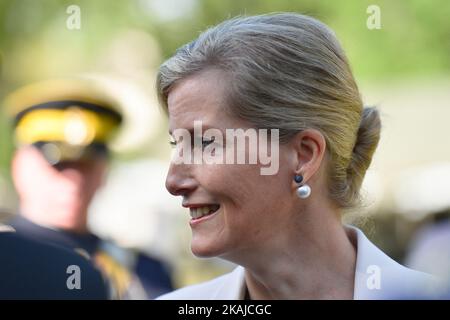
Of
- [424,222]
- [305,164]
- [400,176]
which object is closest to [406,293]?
[305,164]

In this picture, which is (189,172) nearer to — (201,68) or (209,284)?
(201,68)

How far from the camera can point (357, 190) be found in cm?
280

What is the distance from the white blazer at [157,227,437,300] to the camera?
2588 mm

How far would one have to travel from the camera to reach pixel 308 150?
8.64 ft

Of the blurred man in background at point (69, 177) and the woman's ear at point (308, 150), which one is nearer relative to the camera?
the woman's ear at point (308, 150)

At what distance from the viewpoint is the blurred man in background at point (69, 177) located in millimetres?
4746

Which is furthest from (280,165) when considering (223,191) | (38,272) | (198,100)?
(38,272)

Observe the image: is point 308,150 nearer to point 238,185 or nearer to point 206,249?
point 238,185

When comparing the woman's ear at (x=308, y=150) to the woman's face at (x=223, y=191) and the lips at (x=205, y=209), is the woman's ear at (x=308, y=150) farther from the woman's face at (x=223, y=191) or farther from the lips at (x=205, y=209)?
the lips at (x=205, y=209)

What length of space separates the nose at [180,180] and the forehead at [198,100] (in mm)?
126

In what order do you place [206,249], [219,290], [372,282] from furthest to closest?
[219,290] < [372,282] < [206,249]

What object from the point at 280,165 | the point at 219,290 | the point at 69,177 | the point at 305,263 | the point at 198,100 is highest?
the point at 198,100

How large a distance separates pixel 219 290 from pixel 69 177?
219cm

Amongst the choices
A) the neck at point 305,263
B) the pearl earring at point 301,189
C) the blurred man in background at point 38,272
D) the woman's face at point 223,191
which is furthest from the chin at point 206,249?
the blurred man in background at point 38,272
